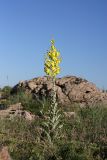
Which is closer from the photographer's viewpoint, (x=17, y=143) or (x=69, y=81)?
(x=17, y=143)

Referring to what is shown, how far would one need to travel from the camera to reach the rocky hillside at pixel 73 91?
17312 millimetres

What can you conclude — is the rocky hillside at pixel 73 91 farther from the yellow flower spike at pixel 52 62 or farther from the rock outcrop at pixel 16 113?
the yellow flower spike at pixel 52 62

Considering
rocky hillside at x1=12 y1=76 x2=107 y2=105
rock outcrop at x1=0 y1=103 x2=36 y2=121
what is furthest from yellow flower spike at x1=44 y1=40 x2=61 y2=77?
rocky hillside at x1=12 y1=76 x2=107 y2=105

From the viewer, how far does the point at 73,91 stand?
57.5 feet

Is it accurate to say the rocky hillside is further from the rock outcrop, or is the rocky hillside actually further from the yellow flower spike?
the yellow flower spike

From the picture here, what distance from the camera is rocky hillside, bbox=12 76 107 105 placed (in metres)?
17.3

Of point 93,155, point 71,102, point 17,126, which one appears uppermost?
point 71,102

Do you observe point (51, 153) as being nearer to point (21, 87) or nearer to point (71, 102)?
point (71, 102)

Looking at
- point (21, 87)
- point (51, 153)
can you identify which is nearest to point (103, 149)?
point (51, 153)

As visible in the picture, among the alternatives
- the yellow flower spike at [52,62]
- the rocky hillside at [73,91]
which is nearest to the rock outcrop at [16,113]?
the rocky hillside at [73,91]

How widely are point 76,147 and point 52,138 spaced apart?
134 centimetres

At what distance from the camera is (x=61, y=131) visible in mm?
12258

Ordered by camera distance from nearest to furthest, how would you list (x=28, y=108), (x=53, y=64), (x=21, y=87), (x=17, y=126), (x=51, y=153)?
(x=51, y=153) → (x=53, y=64) → (x=17, y=126) → (x=28, y=108) → (x=21, y=87)

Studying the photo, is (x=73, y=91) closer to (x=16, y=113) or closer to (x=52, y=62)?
(x=16, y=113)
